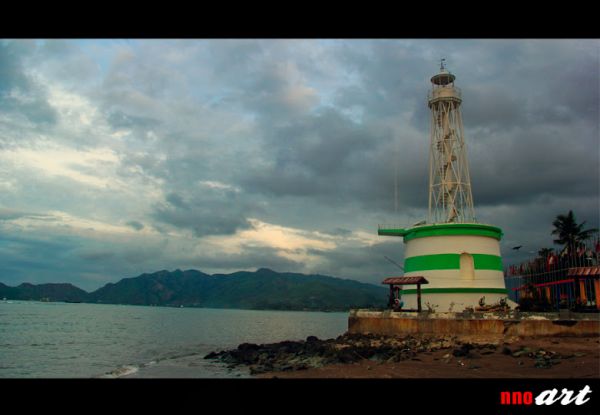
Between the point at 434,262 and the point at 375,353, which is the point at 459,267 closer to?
the point at 434,262

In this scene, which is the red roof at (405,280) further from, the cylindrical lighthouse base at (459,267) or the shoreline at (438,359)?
the shoreline at (438,359)

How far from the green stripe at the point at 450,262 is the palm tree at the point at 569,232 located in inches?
794

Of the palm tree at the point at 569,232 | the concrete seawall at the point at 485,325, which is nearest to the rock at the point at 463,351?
the concrete seawall at the point at 485,325

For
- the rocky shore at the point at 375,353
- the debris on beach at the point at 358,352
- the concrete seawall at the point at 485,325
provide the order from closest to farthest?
the rocky shore at the point at 375,353
the debris on beach at the point at 358,352
the concrete seawall at the point at 485,325

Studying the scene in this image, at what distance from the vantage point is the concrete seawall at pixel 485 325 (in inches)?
974

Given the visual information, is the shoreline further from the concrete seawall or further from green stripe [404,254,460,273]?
green stripe [404,254,460,273]

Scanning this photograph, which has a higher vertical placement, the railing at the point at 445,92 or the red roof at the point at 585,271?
the railing at the point at 445,92

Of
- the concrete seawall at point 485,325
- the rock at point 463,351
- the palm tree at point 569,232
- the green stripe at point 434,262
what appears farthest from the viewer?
the palm tree at point 569,232

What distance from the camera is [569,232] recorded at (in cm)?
4922

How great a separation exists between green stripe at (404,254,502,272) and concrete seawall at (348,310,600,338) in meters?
4.32

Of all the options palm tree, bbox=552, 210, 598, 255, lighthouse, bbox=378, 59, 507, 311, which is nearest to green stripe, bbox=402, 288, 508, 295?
lighthouse, bbox=378, 59, 507, 311

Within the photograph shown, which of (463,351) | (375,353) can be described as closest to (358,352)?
(375,353)

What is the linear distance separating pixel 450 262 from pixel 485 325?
5955mm
